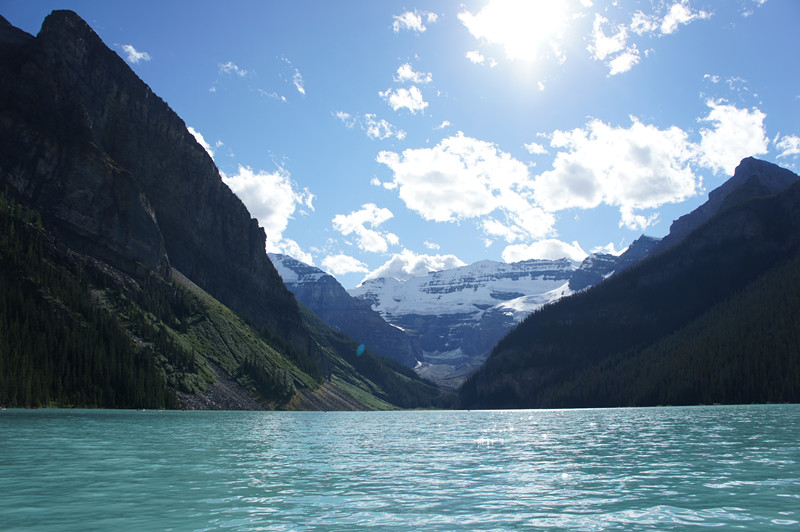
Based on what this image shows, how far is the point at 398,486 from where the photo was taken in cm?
3319

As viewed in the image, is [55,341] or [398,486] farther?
[55,341]

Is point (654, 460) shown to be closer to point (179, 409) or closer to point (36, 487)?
point (36, 487)

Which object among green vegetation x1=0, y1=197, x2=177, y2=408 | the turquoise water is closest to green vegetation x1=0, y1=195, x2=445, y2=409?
green vegetation x1=0, y1=197, x2=177, y2=408

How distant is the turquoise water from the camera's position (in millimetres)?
23344

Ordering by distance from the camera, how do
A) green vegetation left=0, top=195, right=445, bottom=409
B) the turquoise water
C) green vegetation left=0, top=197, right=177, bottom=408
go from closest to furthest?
the turquoise water → green vegetation left=0, top=197, right=177, bottom=408 → green vegetation left=0, top=195, right=445, bottom=409

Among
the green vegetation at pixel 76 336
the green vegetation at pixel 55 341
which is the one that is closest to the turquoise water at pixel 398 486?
the green vegetation at pixel 55 341

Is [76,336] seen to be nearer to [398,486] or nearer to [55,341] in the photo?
[55,341]

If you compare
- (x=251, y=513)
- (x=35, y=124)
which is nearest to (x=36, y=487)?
(x=251, y=513)

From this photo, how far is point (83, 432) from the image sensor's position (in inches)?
2630

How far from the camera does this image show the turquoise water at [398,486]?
23.3m

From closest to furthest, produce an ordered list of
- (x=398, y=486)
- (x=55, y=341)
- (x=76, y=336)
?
1. (x=398, y=486)
2. (x=55, y=341)
3. (x=76, y=336)

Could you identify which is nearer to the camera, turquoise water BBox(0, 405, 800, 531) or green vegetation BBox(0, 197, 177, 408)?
turquoise water BBox(0, 405, 800, 531)

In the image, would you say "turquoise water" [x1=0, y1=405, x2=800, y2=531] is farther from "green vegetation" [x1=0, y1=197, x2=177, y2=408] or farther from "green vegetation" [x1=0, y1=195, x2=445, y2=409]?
"green vegetation" [x1=0, y1=195, x2=445, y2=409]

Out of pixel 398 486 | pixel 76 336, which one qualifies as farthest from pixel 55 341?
pixel 398 486
